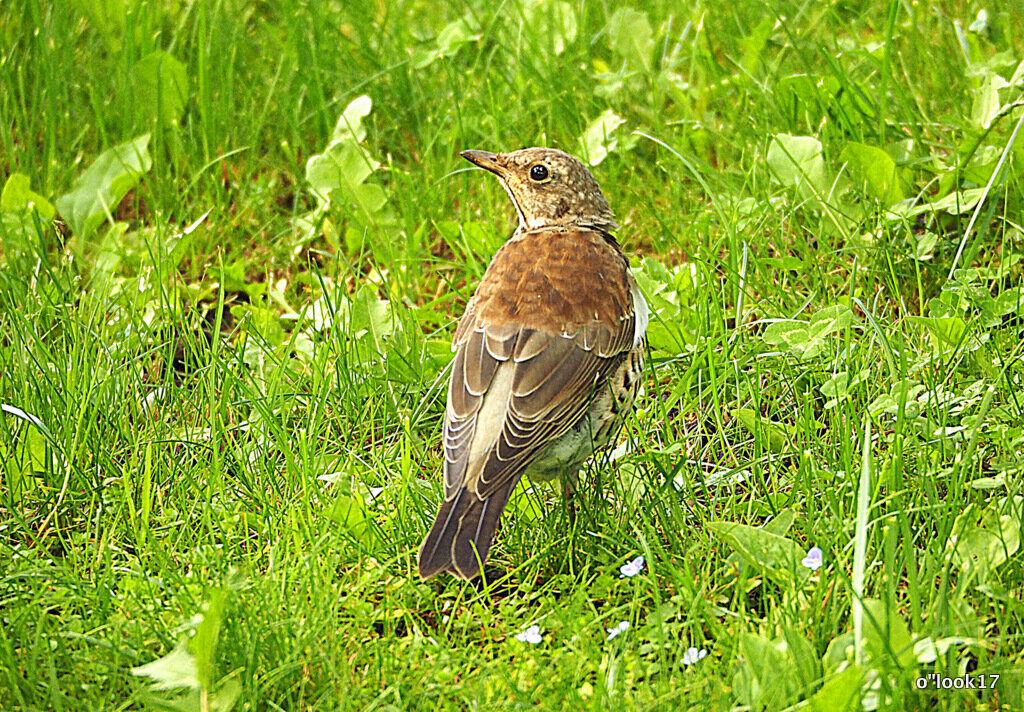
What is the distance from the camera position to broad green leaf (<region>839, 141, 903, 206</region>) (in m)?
4.70

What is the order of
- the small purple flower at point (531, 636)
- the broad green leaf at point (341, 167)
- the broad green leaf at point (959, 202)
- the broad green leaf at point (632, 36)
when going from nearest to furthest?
1. the small purple flower at point (531, 636)
2. the broad green leaf at point (959, 202)
3. the broad green leaf at point (341, 167)
4. the broad green leaf at point (632, 36)

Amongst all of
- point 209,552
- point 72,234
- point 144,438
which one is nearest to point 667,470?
point 209,552

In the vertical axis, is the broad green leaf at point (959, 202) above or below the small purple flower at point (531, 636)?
above

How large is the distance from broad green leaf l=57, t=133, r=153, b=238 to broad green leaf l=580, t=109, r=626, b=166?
1.97m

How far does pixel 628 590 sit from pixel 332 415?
1.34 meters

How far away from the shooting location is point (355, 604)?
3279 millimetres

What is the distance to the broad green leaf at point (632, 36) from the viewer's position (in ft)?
19.6

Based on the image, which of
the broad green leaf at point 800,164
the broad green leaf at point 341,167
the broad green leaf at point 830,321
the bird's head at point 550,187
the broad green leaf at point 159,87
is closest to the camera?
the broad green leaf at point 830,321

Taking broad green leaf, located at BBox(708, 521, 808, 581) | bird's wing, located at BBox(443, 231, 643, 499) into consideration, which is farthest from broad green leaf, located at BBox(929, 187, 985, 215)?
broad green leaf, located at BBox(708, 521, 808, 581)

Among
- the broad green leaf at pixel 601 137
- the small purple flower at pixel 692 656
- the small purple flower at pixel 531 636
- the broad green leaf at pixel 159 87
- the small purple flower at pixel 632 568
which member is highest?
the broad green leaf at pixel 159 87

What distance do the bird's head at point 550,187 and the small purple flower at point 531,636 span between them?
1683 millimetres

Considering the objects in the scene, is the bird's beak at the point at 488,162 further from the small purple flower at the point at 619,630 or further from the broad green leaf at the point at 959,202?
the small purple flower at the point at 619,630

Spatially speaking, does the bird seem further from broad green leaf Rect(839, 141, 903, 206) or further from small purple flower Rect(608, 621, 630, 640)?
broad green leaf Rect(839, 141, 903, 206)

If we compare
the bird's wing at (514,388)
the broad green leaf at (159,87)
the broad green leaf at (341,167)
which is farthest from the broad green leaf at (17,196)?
the bird's wing at (514,388)
